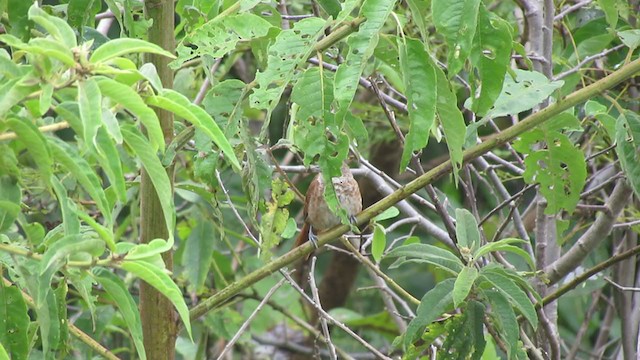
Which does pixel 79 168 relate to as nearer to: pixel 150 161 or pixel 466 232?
pixel 150 161

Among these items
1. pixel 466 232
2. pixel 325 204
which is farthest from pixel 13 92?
pixel 325 204

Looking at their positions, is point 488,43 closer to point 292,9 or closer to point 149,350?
point 149,350

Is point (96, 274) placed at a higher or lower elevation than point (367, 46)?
lower

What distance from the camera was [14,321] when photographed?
1694 millimetres

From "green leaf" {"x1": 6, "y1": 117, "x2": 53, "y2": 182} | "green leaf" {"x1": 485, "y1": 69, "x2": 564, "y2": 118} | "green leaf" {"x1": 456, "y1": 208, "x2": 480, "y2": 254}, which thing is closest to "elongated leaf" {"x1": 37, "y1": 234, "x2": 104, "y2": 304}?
"green leaf" {"x1": 6, "y1": 117, "x2": 53, "y2": 182}

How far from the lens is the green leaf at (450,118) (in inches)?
67.4

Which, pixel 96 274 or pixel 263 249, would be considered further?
pixel 263 249

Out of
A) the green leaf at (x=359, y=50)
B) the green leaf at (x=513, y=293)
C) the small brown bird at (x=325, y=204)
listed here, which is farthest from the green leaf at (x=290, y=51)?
the small brown bird at (x=325, y=204)

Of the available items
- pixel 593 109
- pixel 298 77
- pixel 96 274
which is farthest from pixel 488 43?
pixel 96 274

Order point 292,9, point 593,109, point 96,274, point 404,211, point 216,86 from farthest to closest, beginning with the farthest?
point 292,9
point 404,211
point 593,109
point 216,86
point 96,274

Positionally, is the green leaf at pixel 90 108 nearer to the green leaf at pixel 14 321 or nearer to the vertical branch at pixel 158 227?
the green leaf at pixel 14 321

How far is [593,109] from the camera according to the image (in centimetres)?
217

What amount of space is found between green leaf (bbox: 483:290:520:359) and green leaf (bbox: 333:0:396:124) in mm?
735

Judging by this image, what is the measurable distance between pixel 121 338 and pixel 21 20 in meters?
2.87
